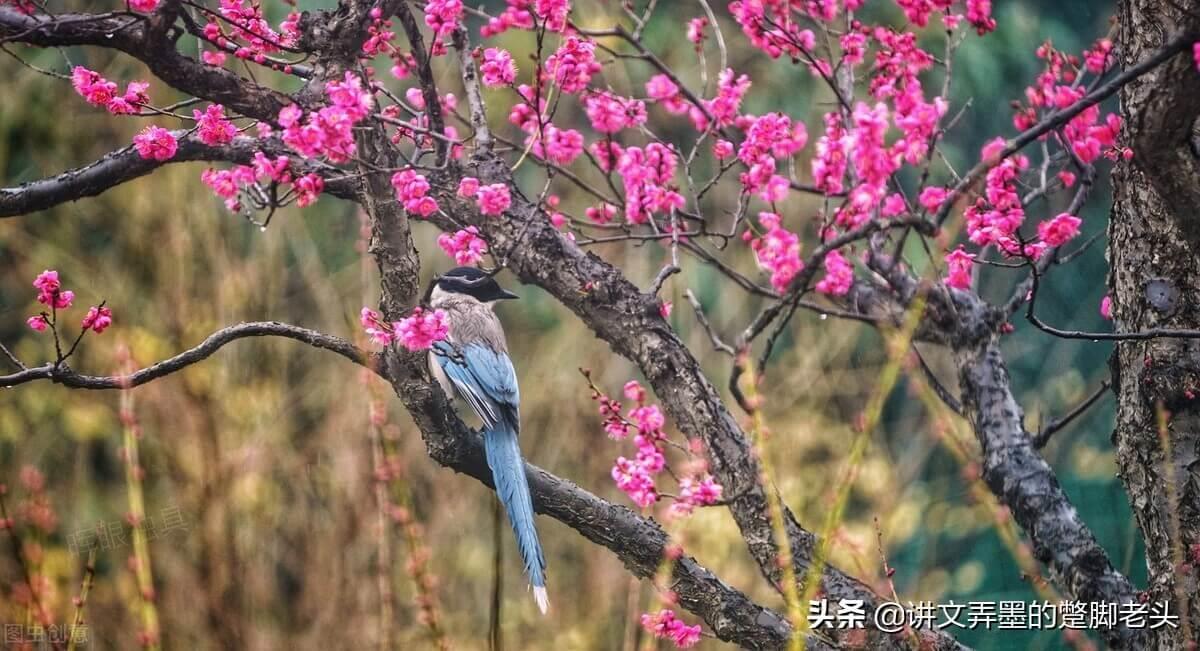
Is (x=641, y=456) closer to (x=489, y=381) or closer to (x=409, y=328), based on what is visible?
(x=489, y=381)

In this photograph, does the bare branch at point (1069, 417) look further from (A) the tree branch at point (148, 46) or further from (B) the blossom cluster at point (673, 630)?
(A) the tree branch at point (148, 46)

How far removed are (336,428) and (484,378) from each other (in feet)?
5.07

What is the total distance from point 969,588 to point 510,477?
373 centimetres

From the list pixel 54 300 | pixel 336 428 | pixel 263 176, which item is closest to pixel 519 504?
pixel 263 176

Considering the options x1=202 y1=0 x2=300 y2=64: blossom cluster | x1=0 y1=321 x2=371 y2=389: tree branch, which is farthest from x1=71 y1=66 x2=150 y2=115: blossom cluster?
x1=0 y1=321 x2=371 y2=389: tree branch

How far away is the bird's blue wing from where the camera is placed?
3010mm

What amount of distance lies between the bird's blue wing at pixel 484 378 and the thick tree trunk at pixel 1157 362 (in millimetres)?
1333

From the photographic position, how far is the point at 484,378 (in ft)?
10.2

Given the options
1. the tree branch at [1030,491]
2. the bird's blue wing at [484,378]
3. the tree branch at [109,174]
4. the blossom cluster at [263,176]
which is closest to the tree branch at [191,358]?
the blossom cluster at [263,176]

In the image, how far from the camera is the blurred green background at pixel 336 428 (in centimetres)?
409

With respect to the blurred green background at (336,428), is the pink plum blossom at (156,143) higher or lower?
lower

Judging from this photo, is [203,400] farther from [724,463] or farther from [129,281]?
[724,463]

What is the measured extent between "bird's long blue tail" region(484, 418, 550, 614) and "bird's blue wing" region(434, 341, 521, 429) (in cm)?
19

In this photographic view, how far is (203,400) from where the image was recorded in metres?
4.24
